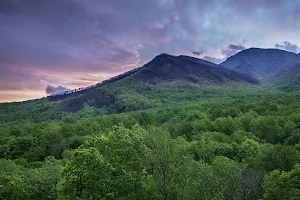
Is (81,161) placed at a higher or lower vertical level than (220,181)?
higher

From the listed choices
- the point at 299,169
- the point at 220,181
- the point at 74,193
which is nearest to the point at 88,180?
the point at 74,193

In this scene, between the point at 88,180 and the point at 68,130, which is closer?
the point at 88,180

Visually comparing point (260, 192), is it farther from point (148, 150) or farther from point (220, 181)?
point (148, 150)

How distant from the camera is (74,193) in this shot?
27672 mm

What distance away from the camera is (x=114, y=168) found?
28.3 meters

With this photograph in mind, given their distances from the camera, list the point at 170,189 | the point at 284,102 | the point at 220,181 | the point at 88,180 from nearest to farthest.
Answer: the point at 88,180 → the point at 170,189 → the point at 220,181 → the point at 284,102

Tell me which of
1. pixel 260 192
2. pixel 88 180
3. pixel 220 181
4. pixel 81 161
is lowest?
pixel 260 192

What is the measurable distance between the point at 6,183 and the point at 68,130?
90.0 m

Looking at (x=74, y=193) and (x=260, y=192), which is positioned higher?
(x=74, y=193)

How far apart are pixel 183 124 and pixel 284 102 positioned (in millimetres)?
64156

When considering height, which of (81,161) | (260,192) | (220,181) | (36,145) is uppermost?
(81,161)

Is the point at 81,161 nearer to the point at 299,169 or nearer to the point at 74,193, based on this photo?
the point at 74,193

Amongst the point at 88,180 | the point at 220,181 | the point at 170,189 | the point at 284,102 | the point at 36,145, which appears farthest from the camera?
the point at 284,102

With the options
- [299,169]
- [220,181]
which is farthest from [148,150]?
[299,169]
